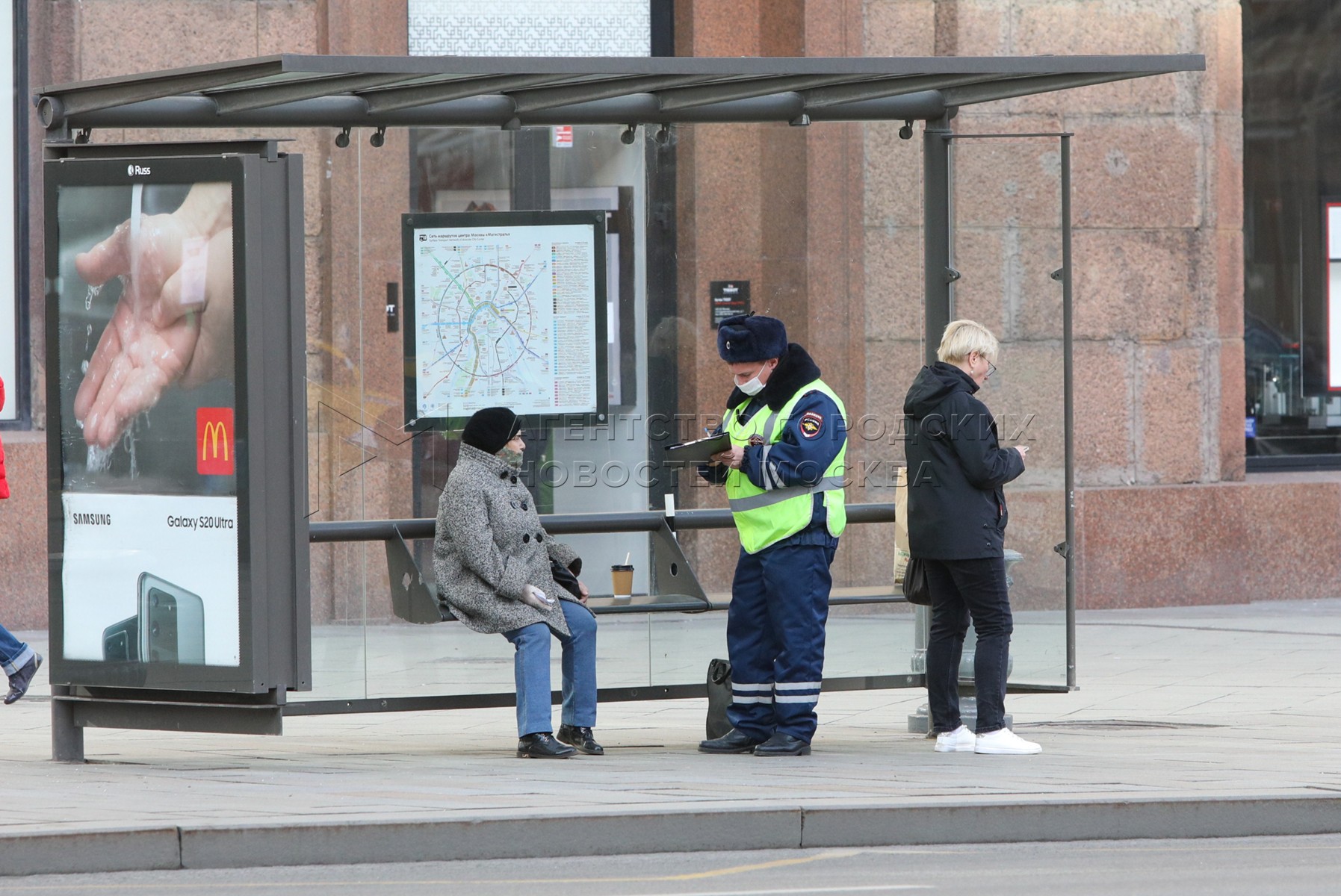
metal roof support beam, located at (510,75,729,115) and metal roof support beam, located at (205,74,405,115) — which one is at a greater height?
metal roof support beam, located at (510,75,729,115)

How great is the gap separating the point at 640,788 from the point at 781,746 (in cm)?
99

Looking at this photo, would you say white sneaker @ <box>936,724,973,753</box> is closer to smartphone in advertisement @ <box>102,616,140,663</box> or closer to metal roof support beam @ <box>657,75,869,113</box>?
metal roof support beam @ <box>657,75,869,113</box>

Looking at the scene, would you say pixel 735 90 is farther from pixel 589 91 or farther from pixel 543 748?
pixel 543 748

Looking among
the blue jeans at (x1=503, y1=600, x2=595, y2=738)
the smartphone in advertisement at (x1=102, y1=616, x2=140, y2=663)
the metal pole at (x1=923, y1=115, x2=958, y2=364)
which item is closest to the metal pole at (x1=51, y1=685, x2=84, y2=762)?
the smartphone in advertisement at (x1=102, y1=616, x2=140, y2=663)

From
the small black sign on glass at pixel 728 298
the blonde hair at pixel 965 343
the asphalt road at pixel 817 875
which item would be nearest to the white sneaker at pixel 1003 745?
the asphalt road at pixel 817 875

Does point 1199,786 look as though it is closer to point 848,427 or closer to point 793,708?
point 793,708

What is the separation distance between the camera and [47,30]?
1204 centimetres

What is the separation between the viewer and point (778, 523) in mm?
7215

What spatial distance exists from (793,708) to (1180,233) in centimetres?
668

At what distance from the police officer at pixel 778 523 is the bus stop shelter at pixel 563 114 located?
23.0 inches

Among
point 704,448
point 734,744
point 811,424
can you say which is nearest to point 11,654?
point 734,744

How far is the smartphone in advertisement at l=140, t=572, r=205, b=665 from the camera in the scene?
276 inches

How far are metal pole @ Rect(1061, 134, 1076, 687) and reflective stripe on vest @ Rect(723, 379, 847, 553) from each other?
111 centimetres

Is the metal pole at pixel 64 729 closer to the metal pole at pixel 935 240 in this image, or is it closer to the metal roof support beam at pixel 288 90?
the metal roof support beam at pixel 288 90
